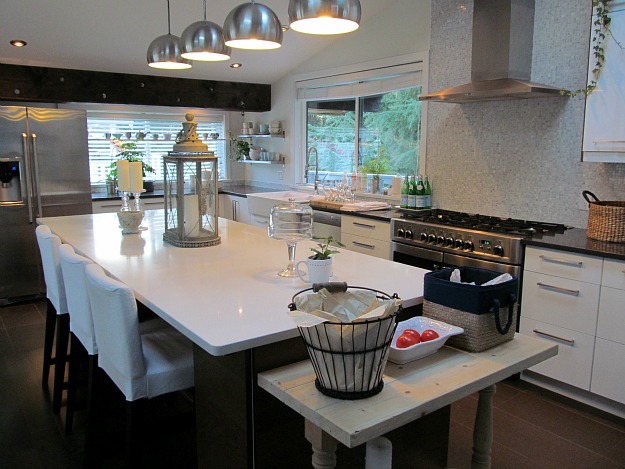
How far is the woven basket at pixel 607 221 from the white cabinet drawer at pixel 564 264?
28 cm

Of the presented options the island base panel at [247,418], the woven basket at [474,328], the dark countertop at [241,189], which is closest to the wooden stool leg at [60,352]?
the island base panel at [247,418]

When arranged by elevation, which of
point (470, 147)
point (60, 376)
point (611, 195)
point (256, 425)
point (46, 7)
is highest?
point (46, 7)

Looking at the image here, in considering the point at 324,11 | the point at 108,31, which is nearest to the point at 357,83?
the point at 108,31

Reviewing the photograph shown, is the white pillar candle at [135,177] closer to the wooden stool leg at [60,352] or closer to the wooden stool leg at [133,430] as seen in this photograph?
the wooden stool leg at [60,352]

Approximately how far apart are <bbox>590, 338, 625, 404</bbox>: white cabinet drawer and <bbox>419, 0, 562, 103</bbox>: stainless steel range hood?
5.19 feet

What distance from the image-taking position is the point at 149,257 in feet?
8.61

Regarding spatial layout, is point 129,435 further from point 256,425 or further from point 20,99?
point 20,99

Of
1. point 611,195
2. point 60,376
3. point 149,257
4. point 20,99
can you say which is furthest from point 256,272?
point 20,99

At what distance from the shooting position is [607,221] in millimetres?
2945

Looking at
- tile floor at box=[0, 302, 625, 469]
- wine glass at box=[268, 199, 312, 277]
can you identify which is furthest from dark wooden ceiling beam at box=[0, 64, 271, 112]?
wine glass at box=[268, 199, 312, 277]

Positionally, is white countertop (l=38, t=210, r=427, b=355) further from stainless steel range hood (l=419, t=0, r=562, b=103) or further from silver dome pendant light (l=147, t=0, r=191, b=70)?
stainless steel range hood (l=419, t=0, r=562, b=103)

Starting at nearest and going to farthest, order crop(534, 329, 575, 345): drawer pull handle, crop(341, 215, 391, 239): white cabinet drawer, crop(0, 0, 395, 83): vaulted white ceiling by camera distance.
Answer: crop(534, 329, 575, 345): drawer pull handle, crop(341, 215, 391, 239): white cabinet drawer, crop(0, 0, 395, 83): vaulted white ceiling

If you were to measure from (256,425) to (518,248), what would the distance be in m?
2.08

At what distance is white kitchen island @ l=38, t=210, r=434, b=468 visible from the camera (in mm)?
1583
